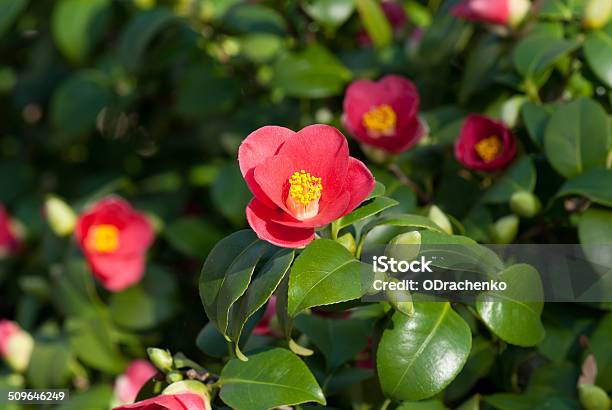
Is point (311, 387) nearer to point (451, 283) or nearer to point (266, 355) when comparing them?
point (266, 355)

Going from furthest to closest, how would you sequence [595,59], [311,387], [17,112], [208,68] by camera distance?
1. [17,112]
2. [208,68]
3. [595,59]
4. [311,387]

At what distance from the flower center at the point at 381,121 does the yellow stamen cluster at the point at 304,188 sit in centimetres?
38

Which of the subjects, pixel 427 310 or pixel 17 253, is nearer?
pixel 427 310

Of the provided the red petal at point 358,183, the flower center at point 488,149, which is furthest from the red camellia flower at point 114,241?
the red petal at point 358,183

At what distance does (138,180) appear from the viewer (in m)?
1.92

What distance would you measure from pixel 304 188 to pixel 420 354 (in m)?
0.19

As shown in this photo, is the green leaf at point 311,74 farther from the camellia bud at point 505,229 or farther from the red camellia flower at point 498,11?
the camellia bud at point 505,229

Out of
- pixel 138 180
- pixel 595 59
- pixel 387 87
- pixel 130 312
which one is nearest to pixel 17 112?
pixel 138 180

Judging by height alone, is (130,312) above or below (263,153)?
below

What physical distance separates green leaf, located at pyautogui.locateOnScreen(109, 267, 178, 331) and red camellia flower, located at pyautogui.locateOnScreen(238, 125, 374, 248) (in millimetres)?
792

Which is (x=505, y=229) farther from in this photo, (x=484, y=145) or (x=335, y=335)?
(x=335, y=335)

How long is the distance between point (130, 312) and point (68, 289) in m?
0.12

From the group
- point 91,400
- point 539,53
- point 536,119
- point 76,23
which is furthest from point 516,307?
point 76,23

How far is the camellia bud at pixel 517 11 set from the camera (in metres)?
1.22
